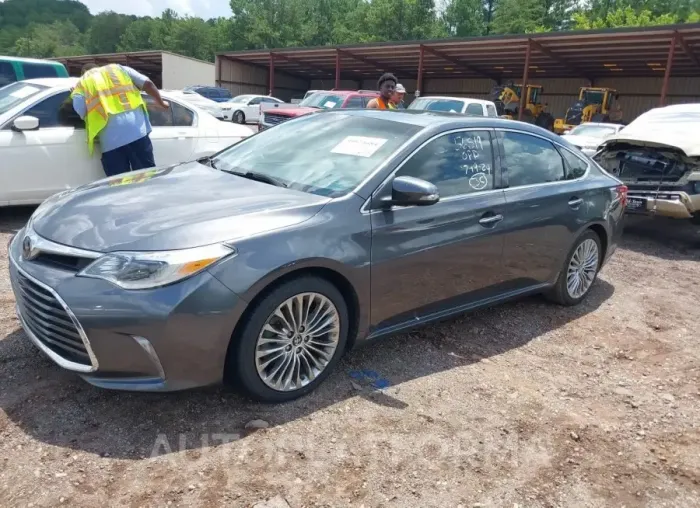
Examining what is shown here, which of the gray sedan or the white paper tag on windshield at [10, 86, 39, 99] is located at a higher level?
the white paper tag on windshield at [10, 86, 39, 99]

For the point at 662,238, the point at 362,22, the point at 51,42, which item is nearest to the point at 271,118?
the point at 662,238

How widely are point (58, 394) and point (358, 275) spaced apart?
1630 millimetres

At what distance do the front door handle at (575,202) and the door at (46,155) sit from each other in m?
4.71

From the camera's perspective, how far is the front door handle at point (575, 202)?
14.7 feet

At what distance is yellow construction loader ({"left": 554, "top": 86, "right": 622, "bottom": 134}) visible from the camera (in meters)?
24.1

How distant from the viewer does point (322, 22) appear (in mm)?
70625

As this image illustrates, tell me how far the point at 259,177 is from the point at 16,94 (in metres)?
4.20

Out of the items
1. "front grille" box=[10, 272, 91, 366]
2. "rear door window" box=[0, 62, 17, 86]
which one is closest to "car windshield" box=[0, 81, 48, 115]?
"rear door window" box=[0, 62, 17, 86]

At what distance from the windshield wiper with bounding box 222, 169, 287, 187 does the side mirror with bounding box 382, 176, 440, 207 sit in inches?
25.0

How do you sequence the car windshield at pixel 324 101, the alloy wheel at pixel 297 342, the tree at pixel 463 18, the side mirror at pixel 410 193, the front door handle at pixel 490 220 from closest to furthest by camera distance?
the alloy wheel at pixel 297 342, the side mirror at pixel 410 193, the front door handle at pixel 490 220, the car windshield at pixel 324 101, the tree at pixel 463 18

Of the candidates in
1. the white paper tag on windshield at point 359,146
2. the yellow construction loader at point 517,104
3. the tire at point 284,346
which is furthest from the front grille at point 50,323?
the yellow construction loader at point 517,104

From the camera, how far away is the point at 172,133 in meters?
6.80

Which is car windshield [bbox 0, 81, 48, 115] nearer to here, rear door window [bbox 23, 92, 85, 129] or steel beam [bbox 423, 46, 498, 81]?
rear door window [bbox 23, 92, 85, 129]

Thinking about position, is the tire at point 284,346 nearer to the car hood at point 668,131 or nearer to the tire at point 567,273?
the tire at point 567,273
